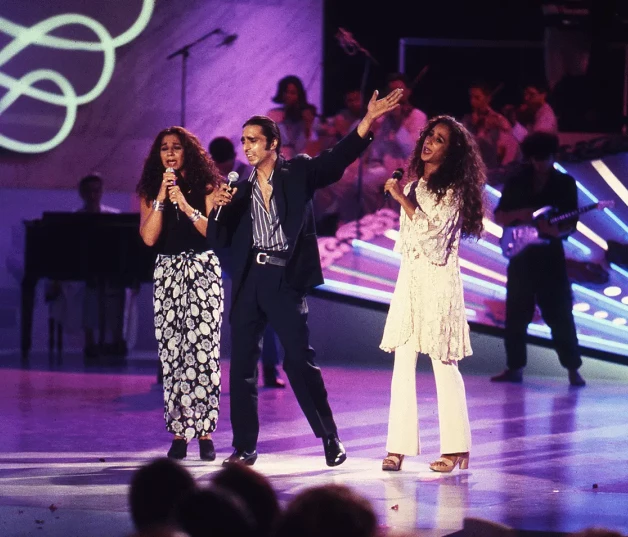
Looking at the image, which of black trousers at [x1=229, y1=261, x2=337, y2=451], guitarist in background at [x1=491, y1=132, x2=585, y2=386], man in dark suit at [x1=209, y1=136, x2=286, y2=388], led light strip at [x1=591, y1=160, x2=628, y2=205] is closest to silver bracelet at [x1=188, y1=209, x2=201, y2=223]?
black trousers at [x1=229, y1=261, x2=337, y2=451]

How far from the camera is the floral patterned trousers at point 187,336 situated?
586 centimetres

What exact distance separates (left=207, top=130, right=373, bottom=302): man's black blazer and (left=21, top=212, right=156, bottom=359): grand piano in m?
4.47

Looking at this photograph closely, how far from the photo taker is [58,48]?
12172 millimetres

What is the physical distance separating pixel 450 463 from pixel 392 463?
0.86 ft

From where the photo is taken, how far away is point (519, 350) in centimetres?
965

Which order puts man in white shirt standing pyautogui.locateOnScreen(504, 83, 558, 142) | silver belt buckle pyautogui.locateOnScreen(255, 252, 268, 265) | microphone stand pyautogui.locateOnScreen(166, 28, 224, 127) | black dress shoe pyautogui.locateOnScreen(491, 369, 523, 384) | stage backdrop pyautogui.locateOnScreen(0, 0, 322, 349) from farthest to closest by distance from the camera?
microphone stand pyautogui.locateOnScreen(166, 28, 224, 127), stage backdrop pyautogui.locateOnScreen(0, 0, 322, 349), man in white shirt standing pyautogui.locateOnScreen(504, 83, 558, 142), black dress shoe pyautogui.locateOnScreen(491, 369, 523, 384), silver belt buckle pyautogui.locateOnScreen(255, 252, 268, 265)

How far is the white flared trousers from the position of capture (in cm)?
566

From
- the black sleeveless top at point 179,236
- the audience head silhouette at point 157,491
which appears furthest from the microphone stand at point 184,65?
the audience head silhouette at point 157,491

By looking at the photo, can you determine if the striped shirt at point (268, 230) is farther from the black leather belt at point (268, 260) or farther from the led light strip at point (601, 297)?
the led light strip at point (601, 297)

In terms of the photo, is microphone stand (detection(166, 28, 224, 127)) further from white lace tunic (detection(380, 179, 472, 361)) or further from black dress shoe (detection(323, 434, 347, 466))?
black dress shoe (detection(323, 434, 347, 466))

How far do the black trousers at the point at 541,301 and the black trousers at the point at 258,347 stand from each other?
4239mm

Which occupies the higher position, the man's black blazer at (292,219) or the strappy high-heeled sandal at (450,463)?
the man's black blazer at (292,219)

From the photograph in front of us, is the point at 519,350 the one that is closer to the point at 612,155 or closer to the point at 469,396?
the point at 469,396

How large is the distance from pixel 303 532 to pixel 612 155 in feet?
29.9
